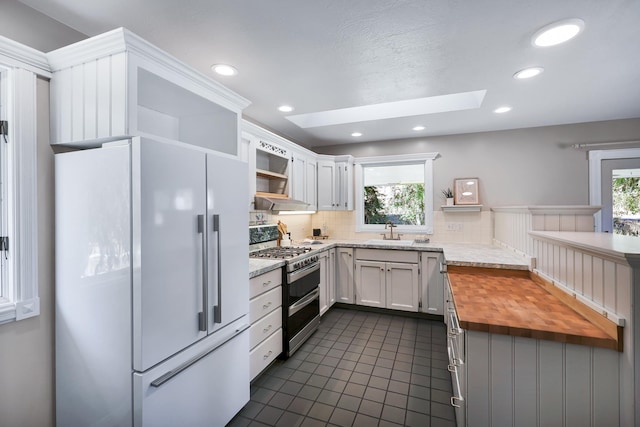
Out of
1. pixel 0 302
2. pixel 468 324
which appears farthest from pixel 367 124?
pixel 0 302

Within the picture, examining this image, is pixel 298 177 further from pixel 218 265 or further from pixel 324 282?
pixel 218 265

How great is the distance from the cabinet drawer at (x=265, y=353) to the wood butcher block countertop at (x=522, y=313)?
4.93 feet

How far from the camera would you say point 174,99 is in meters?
1.92

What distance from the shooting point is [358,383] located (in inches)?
90.0

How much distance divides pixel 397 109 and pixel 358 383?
2.81m

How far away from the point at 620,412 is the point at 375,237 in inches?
131

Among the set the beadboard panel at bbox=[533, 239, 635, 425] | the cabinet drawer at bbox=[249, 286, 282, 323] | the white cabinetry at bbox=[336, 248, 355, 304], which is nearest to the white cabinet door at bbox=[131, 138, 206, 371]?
the cabinet drawer at bbox=[249, 286, 282, 323]

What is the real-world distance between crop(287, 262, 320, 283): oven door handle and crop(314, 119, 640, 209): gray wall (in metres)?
2.11

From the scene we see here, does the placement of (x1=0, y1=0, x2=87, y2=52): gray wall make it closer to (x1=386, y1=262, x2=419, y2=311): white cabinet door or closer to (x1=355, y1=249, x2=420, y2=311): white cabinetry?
(x1=355, y1=249, x2=420, y2=311): white cabinetry

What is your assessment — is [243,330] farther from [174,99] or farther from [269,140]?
[269,140]

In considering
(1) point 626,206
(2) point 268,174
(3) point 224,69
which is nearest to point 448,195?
(1) point 626,206

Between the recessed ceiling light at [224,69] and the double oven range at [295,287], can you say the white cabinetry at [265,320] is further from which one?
the recessed ceiling light at [224,69]

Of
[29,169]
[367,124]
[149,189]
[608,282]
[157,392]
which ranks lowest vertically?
[157,392]

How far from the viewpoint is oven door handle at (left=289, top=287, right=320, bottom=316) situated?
270 cm
